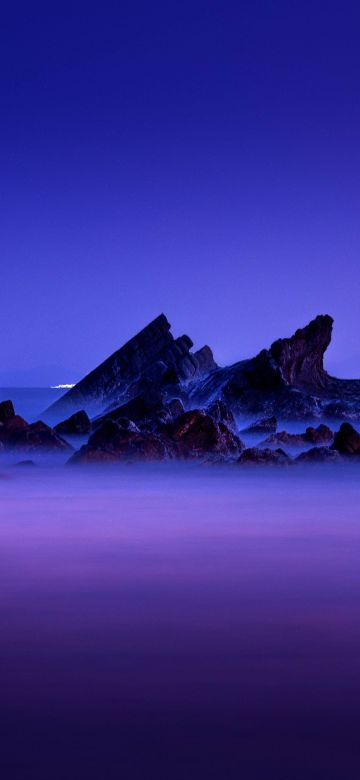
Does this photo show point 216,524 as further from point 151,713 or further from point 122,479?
point 151,713

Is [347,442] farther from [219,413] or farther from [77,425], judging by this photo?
[77,425]

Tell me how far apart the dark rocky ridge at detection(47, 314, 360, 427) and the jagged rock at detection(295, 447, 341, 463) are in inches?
217

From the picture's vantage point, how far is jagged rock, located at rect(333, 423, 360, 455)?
51.9 ft

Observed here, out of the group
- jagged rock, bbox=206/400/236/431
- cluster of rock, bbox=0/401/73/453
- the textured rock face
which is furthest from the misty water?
the textured rock face

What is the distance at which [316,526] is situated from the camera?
10875mm

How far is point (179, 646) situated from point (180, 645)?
2 centimetres

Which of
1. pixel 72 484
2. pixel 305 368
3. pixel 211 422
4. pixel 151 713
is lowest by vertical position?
pixel 151 713

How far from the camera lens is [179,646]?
5.48 metres

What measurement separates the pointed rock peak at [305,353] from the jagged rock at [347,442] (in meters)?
8.08

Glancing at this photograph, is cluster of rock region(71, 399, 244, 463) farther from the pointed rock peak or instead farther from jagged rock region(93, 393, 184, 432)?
the pointed rock peak

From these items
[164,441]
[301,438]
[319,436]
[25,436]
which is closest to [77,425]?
[25,436]

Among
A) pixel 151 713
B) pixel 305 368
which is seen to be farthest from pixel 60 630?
pixel 305 368

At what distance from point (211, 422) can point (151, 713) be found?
12.1 metres

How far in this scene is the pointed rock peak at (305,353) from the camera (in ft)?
80.9
